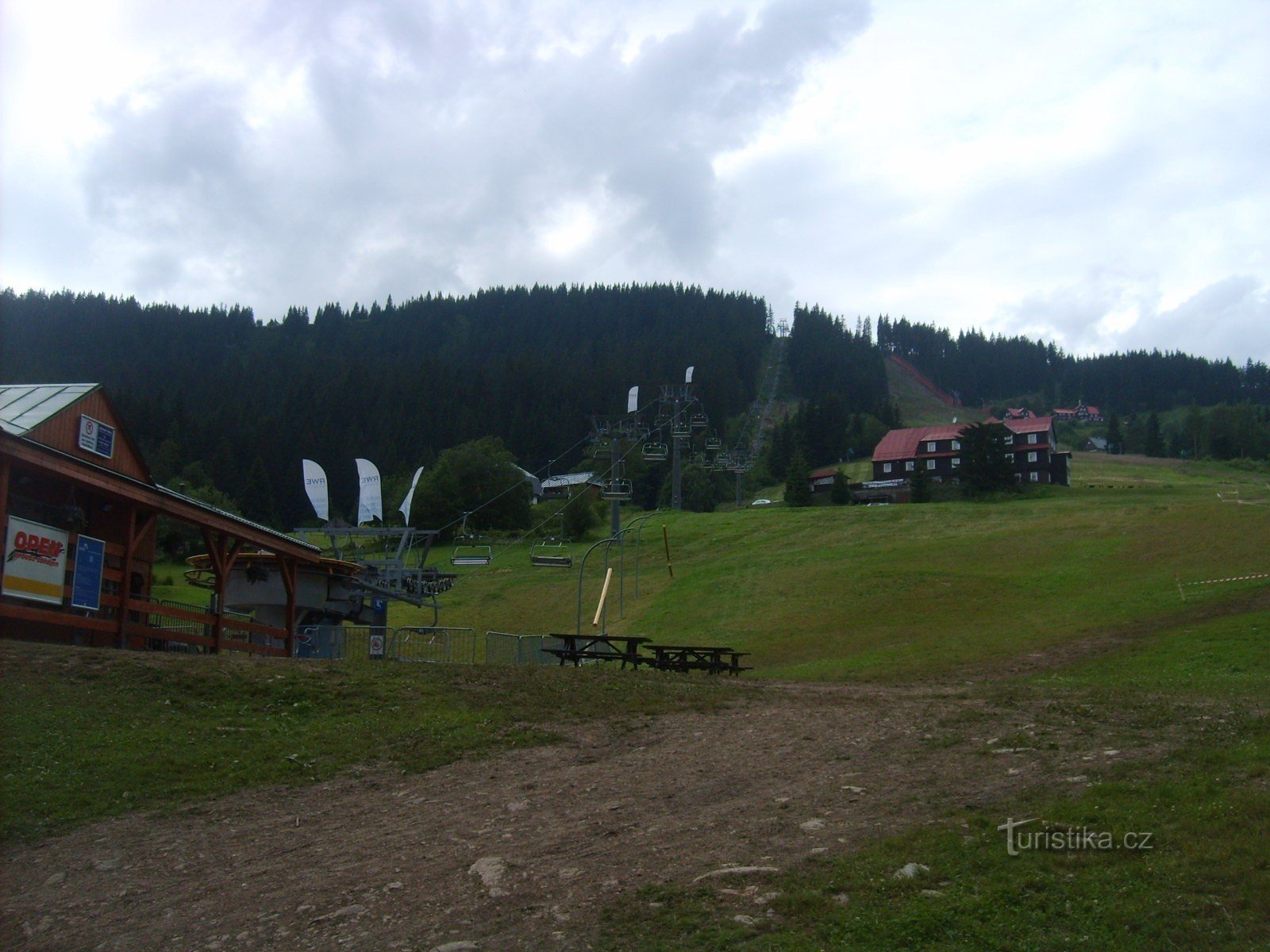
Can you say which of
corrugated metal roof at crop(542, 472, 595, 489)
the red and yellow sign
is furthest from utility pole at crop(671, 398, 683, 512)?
the red and yellow sign

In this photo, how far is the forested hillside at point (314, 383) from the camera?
114 metres

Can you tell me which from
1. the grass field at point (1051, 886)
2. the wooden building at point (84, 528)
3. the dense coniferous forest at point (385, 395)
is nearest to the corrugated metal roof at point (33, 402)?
the wooden building at point (84, 528)

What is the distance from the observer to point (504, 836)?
11.0 m

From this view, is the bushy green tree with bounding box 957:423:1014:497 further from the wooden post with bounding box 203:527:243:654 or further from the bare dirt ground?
the bare dirt ground

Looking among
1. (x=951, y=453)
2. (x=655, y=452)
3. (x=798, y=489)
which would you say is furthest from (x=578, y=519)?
(x=951, y=453)

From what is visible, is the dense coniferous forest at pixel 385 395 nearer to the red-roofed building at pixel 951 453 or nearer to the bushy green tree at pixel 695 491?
the bushy green tree at pixel 695 491

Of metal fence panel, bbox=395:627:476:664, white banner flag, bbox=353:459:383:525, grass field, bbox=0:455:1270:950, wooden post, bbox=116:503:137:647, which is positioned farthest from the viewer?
white banner flag, bbox=353:459:383:525

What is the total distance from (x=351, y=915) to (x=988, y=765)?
24.9ft

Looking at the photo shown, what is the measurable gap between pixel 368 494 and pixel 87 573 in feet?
59.9

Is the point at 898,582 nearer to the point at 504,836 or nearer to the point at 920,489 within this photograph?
the point at 504,836

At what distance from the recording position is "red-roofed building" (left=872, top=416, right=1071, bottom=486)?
103 meters

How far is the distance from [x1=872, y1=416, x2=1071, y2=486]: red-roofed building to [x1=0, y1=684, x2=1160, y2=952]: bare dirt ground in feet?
303

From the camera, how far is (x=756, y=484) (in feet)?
439

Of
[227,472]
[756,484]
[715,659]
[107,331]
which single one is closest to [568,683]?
[715,659]
